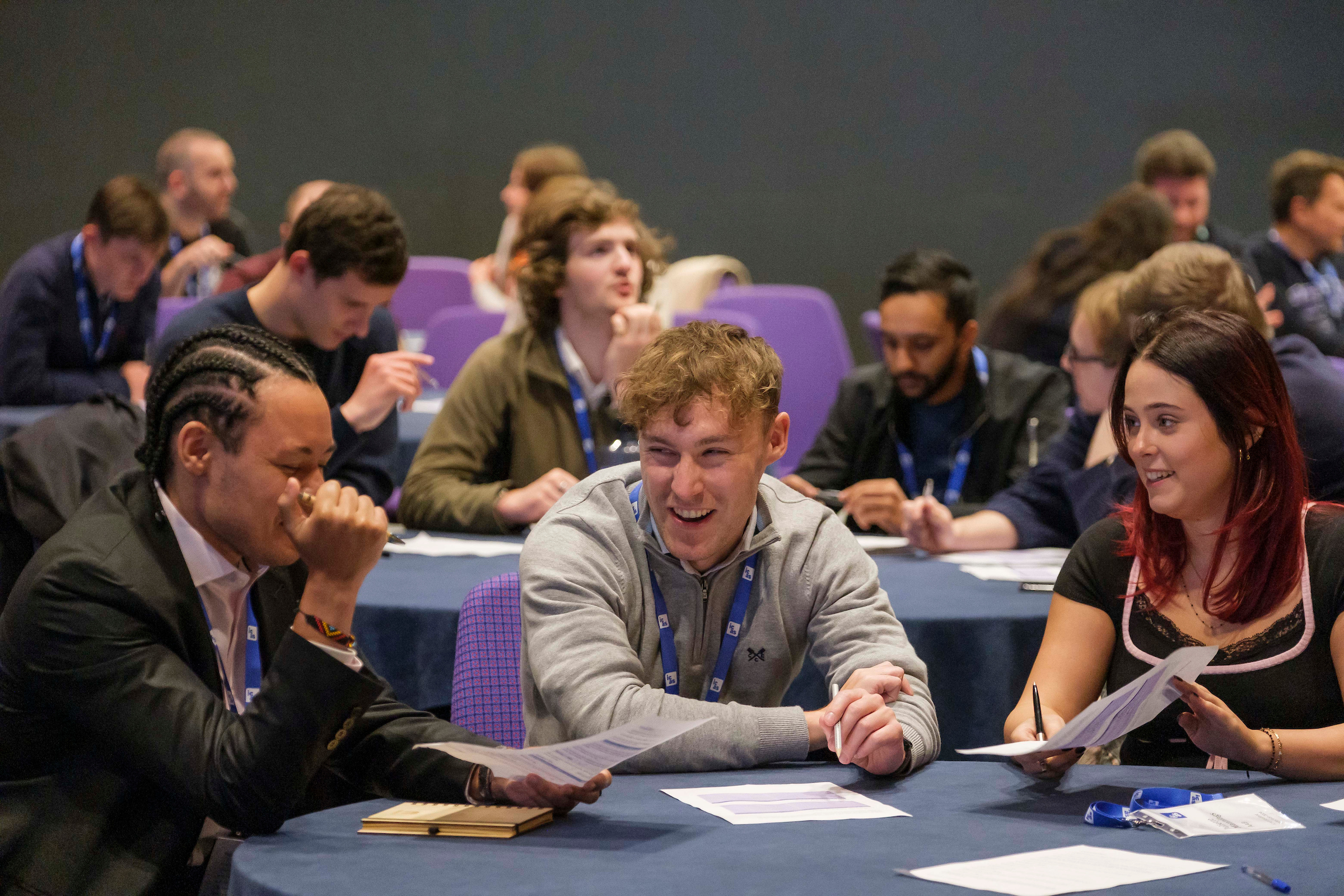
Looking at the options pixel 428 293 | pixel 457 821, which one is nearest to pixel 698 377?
pixel 457 821

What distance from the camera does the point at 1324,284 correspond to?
268 inches

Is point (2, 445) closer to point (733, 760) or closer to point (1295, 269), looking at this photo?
point (733, 760)

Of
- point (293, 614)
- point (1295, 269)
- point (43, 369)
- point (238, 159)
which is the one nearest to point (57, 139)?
point (238, 159)

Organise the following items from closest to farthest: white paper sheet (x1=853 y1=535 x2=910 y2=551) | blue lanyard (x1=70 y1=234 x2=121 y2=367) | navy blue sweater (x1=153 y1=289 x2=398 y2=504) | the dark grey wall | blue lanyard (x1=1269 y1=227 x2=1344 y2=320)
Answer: white paper sheet (x1=853 y1=535 x2=910 y2=551), navy blue sweater (x1=153 y1=289 x2=398 y2=504), blue lanyard (x1=70 y1=234 x2=121 y2=367), blue lanyard (x1=1269 y1=227 x2=1344 y2=320), the dark grey wall

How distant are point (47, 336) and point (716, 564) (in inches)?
172

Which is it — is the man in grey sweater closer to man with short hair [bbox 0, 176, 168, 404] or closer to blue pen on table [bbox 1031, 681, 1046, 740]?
blue pen on table [bbox 1031, 681, 1046, 740]

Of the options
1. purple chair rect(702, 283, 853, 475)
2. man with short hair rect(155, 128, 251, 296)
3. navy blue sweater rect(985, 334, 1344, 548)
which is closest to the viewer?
navy blue sweater rect(985, 334, 1344, 548)

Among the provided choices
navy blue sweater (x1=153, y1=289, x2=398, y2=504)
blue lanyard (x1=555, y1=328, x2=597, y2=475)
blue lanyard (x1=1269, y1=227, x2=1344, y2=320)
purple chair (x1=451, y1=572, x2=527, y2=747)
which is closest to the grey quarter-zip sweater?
purple chair (x1=451, y1=572, x2=527, y2=747)

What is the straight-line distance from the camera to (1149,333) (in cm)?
209

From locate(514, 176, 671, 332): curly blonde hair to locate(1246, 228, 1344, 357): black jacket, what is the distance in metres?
3.71

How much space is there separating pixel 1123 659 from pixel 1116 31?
7881 mm

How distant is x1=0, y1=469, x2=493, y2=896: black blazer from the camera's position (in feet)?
5.17

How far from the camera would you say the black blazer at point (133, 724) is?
158 cm

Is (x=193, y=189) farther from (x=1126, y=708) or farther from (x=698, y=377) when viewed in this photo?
(x=1126, y=708)
